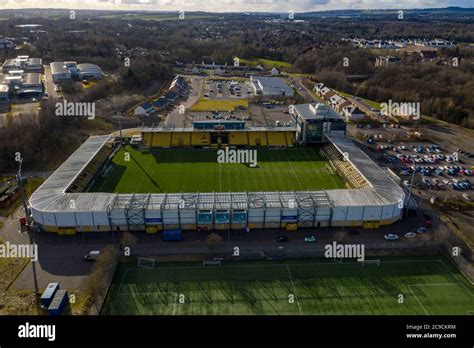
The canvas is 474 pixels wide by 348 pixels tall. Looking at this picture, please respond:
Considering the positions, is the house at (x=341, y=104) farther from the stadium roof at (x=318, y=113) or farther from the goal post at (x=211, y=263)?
the goal post at (x=211, y=263)

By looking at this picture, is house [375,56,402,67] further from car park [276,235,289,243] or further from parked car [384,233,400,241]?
car park [276,235,289,243]

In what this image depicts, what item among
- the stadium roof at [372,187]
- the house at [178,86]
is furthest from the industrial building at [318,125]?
the house at [178,86]

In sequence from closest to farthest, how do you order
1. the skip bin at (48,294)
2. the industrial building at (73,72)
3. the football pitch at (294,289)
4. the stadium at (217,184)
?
the skip bin at (48,294) < the football pitch at (294,289) < the stadium at (217,184) < the industrial building at (73,72)

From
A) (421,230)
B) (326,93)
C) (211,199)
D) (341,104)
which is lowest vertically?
(421,230)

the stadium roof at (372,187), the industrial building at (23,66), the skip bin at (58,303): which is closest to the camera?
the skip bin at (58,303)

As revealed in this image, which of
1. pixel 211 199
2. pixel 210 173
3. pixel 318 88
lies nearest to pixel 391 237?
pixel 211 199

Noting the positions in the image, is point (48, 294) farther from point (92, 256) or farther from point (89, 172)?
point (89, 172)
